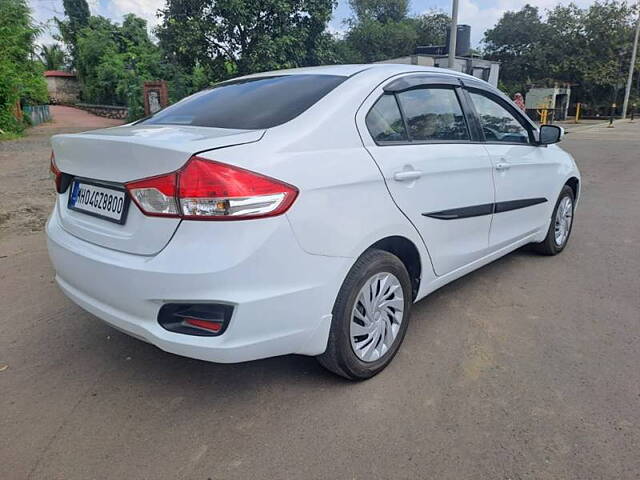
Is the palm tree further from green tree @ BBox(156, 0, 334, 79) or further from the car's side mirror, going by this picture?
the car's side mirror

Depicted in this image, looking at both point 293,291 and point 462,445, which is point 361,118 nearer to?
point 293,291

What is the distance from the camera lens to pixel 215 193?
75.2 inches

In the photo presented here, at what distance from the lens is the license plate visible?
85.4 inches

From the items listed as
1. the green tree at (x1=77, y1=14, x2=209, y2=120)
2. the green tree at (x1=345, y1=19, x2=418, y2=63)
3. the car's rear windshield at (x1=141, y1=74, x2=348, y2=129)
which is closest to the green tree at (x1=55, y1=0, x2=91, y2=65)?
the green tree at (x1=77, y1=14, x2=209, y2=120)

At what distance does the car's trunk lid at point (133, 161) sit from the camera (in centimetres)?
200

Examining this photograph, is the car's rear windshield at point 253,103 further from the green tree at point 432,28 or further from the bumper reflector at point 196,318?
the green tree at point 432,28

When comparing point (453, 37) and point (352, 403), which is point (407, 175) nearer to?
point (352, 403)

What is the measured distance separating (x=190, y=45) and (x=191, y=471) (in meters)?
18.1

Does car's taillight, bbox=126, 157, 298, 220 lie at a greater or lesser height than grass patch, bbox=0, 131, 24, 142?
greater

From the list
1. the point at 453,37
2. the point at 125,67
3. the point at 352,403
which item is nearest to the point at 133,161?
the point at 352,403

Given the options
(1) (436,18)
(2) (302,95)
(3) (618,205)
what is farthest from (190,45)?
(1) (436,18)

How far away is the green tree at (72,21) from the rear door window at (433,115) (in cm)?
5622

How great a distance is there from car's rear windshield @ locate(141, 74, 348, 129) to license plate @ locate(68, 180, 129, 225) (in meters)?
0.60

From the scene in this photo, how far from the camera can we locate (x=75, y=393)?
2.52 m
